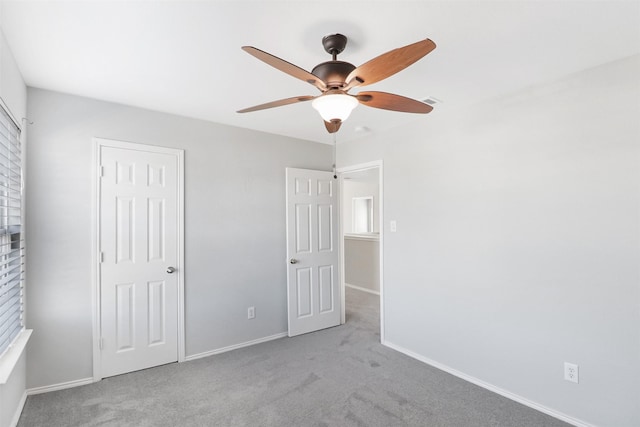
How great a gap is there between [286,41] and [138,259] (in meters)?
2.32

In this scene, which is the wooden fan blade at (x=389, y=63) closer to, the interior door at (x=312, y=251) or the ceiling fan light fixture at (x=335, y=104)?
the ceiling fan light fixture at (x=335, y=104)

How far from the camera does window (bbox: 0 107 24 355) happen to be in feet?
6.07

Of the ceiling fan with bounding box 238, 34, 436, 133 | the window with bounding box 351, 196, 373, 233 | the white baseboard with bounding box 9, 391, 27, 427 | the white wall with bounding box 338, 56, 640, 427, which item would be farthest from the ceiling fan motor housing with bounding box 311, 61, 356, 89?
the window with bounding box 351, 196, 373, 233

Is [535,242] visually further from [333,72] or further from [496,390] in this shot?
[333,72]

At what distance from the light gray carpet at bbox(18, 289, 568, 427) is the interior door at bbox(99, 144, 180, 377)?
0.25 metres

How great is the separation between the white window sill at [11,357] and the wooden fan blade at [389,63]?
2.30m

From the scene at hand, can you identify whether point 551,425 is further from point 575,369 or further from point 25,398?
point 25,398

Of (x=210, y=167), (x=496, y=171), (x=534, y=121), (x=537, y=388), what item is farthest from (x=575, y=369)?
(x=210, y=167)

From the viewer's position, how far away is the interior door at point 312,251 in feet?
12.4

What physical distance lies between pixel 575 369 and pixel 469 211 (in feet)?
4.40

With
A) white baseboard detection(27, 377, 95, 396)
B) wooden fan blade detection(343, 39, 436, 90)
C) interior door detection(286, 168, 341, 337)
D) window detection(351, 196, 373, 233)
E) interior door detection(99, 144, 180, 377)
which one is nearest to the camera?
wooden fan blade detection(343, 39, 436, 90)

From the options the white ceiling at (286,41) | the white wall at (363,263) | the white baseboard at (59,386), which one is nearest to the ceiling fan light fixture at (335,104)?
the white ceiling at (286,41)

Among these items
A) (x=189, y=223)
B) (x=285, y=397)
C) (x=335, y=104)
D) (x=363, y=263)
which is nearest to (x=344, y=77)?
(x=335, y=104)

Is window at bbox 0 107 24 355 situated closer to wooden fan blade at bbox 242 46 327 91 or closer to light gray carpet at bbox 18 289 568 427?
light gray carpet at bbox 18 289 568 427
